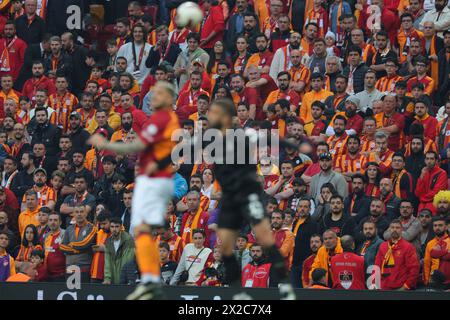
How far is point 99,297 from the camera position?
675 inches

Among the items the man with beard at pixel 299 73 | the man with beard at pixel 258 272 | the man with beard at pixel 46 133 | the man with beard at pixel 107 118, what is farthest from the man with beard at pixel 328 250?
the man with beard at pixel 46 133

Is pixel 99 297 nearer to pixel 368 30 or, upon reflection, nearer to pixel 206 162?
pixel 206 162

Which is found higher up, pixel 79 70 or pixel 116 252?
pixel 79 70

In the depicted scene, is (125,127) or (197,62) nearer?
(125,127)

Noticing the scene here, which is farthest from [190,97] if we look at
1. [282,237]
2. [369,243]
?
[369,243]

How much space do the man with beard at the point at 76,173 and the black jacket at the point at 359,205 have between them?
14.1ft

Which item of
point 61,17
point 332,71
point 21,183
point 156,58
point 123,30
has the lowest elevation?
point 21,183

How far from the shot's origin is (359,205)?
19156 millimetres

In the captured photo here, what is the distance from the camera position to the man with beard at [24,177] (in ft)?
71.5

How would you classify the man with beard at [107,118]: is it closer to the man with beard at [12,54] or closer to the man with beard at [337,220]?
the man with beard at [12,54]

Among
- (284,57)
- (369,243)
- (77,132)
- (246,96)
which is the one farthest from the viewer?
(284,57)

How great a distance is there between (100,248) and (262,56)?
17.5 ft

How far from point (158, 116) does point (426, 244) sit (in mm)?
5909

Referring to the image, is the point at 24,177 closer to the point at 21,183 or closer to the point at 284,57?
the point at 21,183
